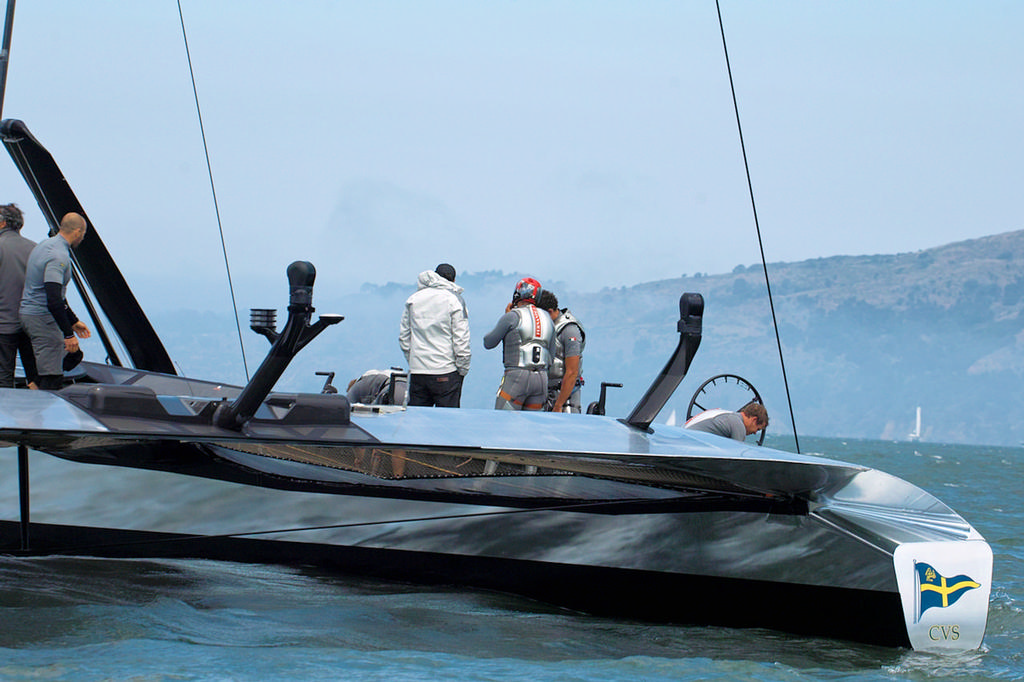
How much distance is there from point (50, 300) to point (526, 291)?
2685 mm

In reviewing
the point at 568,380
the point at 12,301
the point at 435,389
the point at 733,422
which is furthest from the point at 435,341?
the point at 12,301

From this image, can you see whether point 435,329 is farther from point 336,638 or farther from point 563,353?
point 336,638

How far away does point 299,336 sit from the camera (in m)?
2.95

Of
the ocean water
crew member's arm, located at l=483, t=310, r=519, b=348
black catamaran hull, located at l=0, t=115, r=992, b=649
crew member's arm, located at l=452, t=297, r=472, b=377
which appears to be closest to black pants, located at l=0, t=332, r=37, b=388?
the ocean water

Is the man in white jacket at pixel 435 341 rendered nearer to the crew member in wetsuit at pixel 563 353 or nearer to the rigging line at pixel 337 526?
the crew member in wetsuit at pixel 563 353

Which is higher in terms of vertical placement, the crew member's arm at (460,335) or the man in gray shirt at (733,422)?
the crew member's arm at (460,335)

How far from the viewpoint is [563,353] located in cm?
701

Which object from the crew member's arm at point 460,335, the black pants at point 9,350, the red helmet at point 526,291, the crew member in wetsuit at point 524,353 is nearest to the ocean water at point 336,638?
the black pants at point 9,350

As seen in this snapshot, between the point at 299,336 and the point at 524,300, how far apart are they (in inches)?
136

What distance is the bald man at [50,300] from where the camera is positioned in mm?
4688

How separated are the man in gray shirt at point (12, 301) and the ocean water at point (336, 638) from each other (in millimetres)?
913

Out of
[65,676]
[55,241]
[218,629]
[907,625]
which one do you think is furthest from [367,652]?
[55,241]

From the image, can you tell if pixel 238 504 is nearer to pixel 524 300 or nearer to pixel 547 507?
pixel 547 507

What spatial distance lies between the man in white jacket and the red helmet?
433mm
